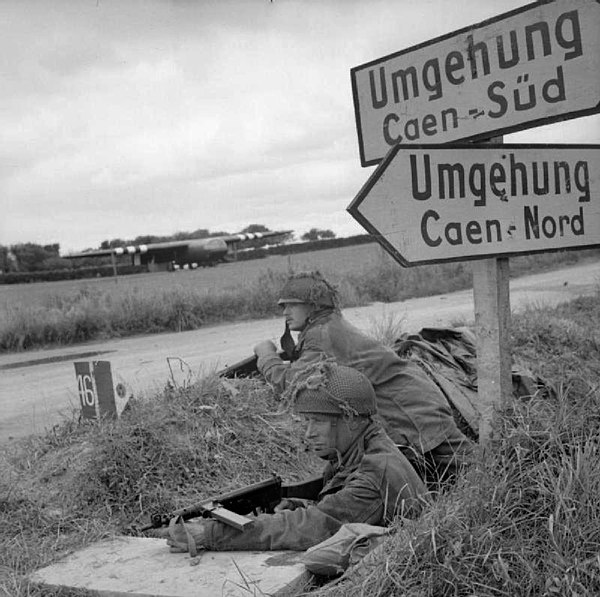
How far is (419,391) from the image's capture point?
199 inches

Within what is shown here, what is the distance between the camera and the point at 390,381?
5180 millimetres

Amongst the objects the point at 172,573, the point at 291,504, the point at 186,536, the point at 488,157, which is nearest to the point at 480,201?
the point at 488,157

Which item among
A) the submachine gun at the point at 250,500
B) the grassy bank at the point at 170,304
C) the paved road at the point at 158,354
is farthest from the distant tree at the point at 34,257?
the submachine gun at the point at 250,500

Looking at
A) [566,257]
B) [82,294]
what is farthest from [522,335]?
[566,257]

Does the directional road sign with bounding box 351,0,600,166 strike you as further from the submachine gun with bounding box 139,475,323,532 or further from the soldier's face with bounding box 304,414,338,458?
the submachine gun with bounding box 139,475,323,532

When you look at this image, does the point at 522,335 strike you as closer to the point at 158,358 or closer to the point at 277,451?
the point at 277,451

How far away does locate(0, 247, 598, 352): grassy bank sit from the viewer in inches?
586

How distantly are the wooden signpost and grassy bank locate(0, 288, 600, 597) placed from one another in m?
0.50

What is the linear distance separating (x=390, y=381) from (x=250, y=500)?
150cm

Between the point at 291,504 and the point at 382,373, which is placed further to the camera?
the point at 382,373

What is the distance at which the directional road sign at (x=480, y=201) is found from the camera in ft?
11.0

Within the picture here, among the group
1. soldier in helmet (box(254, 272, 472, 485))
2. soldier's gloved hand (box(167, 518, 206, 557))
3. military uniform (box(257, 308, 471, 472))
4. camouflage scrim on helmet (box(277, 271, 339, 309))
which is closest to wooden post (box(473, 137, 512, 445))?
soldier in helmet (box(254, 272, 472, 485))

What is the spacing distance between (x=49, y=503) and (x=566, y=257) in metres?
23.2

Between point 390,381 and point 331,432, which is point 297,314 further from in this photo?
point 331,432
